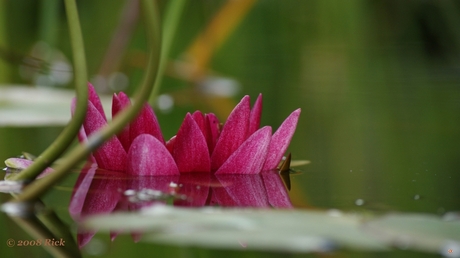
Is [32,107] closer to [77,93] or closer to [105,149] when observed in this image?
[105,149]

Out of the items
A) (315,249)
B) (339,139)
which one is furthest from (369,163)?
(315,249)

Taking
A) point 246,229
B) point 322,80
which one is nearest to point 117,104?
point 246,229

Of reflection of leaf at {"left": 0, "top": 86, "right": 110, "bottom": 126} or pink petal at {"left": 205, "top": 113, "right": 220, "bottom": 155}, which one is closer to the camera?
pink petal at {"left": 205, "top": 113, "right": 220, "bottom": 155}

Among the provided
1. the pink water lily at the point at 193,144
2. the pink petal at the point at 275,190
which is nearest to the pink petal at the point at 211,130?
the pink water lily at the point at 193,144

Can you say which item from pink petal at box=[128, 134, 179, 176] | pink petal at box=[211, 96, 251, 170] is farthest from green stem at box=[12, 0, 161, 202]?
pink petal at box=[211, 96, 251, 170]

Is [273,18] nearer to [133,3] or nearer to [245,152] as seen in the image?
[133,3]

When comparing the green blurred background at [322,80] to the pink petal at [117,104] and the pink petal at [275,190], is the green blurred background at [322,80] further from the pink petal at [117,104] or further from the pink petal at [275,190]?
the pink petal at [117,104]

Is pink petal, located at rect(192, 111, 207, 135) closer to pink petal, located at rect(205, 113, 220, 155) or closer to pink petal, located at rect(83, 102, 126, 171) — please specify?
pink petal, located at rect(205, 113, 220, 155)
